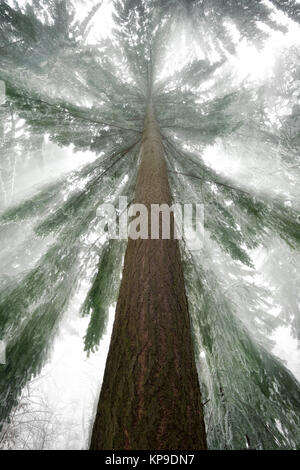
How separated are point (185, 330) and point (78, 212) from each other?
10.9 feet

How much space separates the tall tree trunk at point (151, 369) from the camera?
4.59ft

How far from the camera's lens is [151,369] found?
5.32 ft

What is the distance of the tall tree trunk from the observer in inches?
55.1
